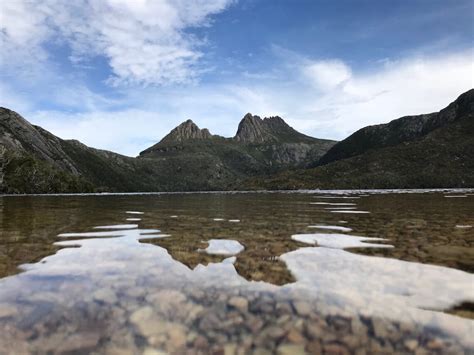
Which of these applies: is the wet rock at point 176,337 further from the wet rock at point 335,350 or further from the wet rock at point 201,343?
the wet rock at point 335,350

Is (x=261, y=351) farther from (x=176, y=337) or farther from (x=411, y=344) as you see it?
(x=411, y=344)

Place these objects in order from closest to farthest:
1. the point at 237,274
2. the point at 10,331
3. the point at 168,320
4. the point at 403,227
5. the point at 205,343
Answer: the point at 205,343 < the point at 10,331 < the point at 168,320 < the point at 237,274 < the point at 403,227

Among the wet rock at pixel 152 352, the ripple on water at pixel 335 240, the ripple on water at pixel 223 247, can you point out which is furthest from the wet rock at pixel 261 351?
the ripple on water at pixel 335 240

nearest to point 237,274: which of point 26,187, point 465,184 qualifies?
point 26,187

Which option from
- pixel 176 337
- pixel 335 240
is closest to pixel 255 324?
pixel 176 337

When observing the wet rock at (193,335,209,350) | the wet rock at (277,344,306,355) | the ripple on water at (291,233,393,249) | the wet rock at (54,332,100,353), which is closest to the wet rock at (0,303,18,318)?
the wet rock at (54,332,100,353)

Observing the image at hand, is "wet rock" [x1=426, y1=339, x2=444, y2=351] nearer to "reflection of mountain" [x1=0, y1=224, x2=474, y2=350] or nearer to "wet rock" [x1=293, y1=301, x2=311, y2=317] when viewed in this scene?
"reflection of mountain" [x1=0, y1=224, x2=474, y2=350]

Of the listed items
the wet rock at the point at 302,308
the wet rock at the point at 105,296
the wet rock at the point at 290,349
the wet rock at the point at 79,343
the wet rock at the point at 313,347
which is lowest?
the wet rock at the point at 290,349

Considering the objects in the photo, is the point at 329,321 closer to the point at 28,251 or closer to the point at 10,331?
the point at 10,331
